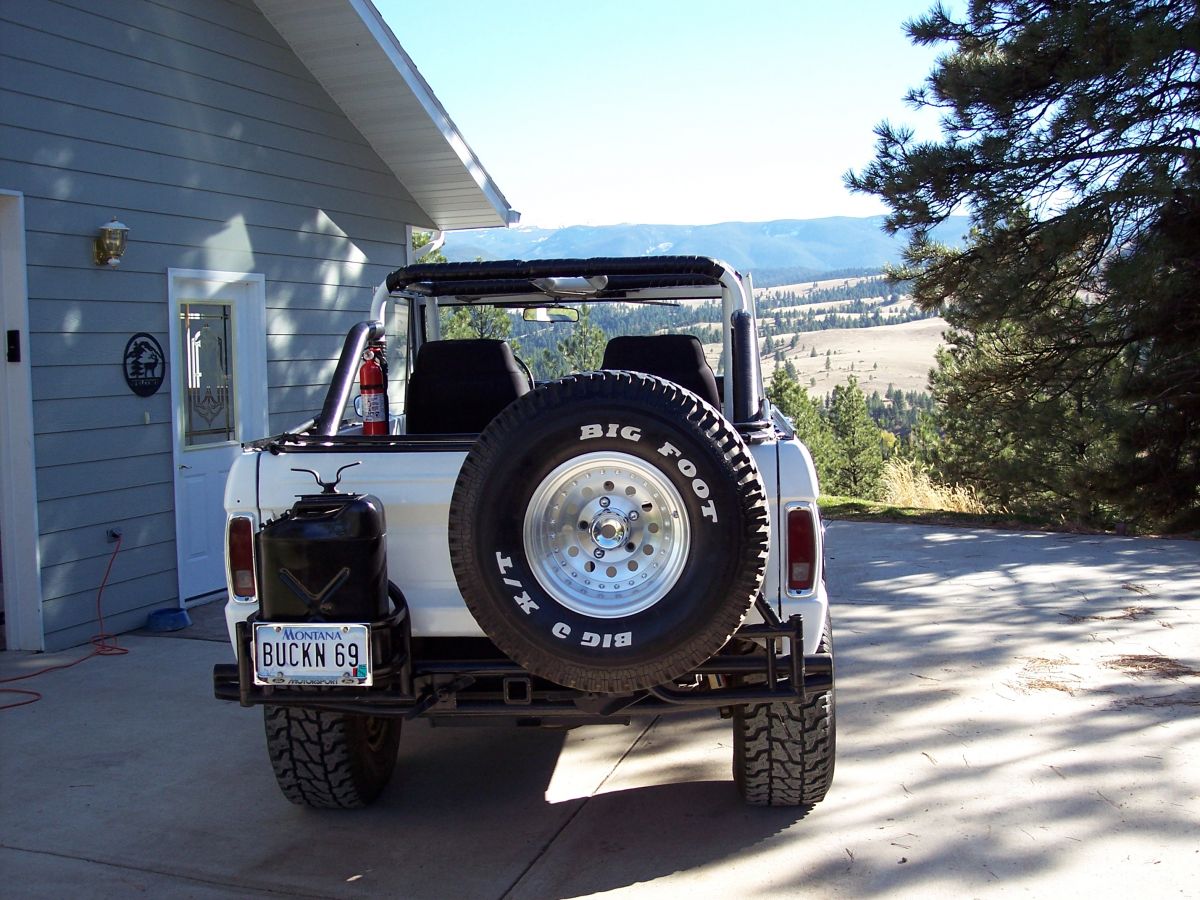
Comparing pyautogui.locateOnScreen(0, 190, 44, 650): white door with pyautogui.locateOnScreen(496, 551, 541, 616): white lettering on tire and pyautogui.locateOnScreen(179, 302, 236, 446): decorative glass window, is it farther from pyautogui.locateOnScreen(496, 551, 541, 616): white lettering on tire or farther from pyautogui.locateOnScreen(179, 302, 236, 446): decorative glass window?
pyautogui.locateOnScreen(496, 551, 541, 616): white lettering on tire

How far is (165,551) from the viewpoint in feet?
23.7

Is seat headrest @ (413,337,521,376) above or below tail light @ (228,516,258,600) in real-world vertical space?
above

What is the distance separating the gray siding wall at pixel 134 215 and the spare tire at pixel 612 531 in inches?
169

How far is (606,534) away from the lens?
3.18 m

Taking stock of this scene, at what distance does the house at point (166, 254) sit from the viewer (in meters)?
6.26

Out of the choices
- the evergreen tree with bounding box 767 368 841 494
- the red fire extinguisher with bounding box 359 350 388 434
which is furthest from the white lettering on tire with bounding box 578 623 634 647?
the evergreen tree with bounding box 767 368 841 494

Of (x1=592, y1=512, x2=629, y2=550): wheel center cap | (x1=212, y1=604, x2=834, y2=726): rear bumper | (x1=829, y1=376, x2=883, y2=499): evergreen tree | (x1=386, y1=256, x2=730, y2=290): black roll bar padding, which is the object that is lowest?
(x1=829, y1=376, x2=883, y2=499): evergreen tree

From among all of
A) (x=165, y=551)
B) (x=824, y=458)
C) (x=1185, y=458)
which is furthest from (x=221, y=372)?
(x=824, y=458)

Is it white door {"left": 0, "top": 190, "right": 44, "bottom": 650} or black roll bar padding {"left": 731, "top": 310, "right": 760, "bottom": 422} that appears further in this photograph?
white door {"left": 0, "top": 190, "right": 44, "bottom": 650}

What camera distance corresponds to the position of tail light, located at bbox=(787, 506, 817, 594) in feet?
11.3

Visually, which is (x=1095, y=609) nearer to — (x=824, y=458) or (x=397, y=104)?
(x=397, y=104)

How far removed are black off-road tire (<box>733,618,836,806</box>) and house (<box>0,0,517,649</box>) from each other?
14.7ft

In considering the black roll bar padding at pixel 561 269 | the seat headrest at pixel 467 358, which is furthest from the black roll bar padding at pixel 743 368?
the seat headrest at pixel 467 358

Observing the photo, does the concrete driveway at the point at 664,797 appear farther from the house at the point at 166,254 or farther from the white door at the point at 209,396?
the white door at the point at 209,396
